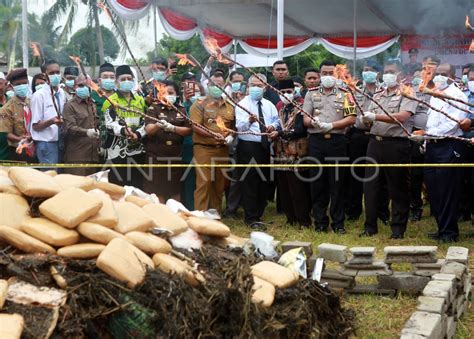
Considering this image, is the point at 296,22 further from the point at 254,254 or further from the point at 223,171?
the point at 254,254

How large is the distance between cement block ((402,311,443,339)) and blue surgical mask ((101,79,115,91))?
533cm

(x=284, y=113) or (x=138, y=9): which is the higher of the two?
(x=138, y=9)

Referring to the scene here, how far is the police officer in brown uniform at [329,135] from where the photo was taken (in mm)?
8102

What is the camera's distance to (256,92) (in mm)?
8570

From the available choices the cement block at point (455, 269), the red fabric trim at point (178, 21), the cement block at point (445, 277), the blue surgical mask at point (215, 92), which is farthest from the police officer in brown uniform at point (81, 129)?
the red fabric trim at point (178, 21)

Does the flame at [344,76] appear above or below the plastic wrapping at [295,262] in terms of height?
above

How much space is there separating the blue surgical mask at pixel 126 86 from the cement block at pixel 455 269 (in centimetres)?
432

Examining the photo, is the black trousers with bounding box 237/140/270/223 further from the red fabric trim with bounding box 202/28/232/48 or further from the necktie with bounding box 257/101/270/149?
the red fabric trim with bounding box 202/28/232/48

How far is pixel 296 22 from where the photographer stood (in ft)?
54.5

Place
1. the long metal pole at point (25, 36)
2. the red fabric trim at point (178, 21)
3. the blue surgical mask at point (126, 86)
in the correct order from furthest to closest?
the red fabric trim at point (178, 21) < the long metal pole at point (25, 36) < the blue surgical mask at point (126, 86)

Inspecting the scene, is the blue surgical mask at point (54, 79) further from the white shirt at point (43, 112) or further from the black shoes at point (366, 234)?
the black shoes at point (366, 234)

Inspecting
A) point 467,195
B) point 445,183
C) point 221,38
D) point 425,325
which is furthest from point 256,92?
point 221,38

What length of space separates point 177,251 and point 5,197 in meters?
1.03

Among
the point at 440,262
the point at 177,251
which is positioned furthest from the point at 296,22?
the point at 177,251
